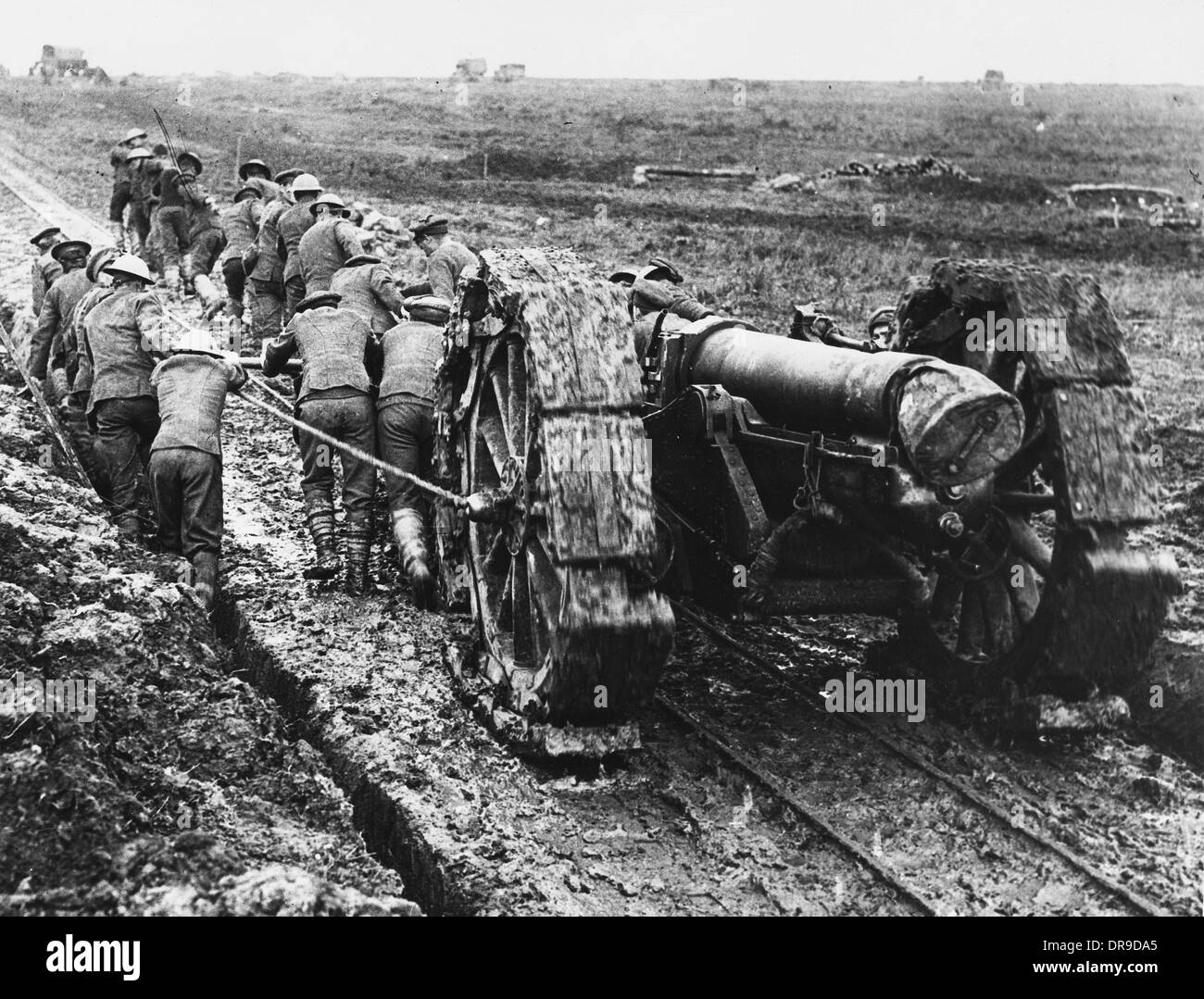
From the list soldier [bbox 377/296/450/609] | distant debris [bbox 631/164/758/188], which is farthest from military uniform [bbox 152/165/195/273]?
distant debris [bbox 631/164/758/188]

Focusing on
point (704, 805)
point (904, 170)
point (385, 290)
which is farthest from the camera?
point (904, 170)

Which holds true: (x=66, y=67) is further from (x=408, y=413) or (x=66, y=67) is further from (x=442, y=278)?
(x=408, y=413)

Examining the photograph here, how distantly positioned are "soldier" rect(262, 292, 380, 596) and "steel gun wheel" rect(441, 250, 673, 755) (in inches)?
92.2

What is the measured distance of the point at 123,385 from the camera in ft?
27.0

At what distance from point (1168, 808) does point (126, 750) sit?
4.07m

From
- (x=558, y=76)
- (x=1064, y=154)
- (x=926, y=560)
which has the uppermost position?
(x=558, y=76)

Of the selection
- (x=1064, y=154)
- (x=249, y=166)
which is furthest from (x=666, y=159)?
(x=249, y=166)

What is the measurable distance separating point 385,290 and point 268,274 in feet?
11.0

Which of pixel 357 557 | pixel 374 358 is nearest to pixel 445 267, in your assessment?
pixel 374 358

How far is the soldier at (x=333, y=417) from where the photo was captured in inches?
308

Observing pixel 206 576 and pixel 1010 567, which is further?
pixel 206 576

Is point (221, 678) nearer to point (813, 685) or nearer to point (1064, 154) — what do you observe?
point (813, 685)

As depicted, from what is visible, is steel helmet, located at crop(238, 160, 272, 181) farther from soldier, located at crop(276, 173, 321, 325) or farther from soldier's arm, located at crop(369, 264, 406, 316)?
soldier's arm, located at crop(369, 264, 406, 316)

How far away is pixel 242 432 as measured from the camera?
10.7 m
